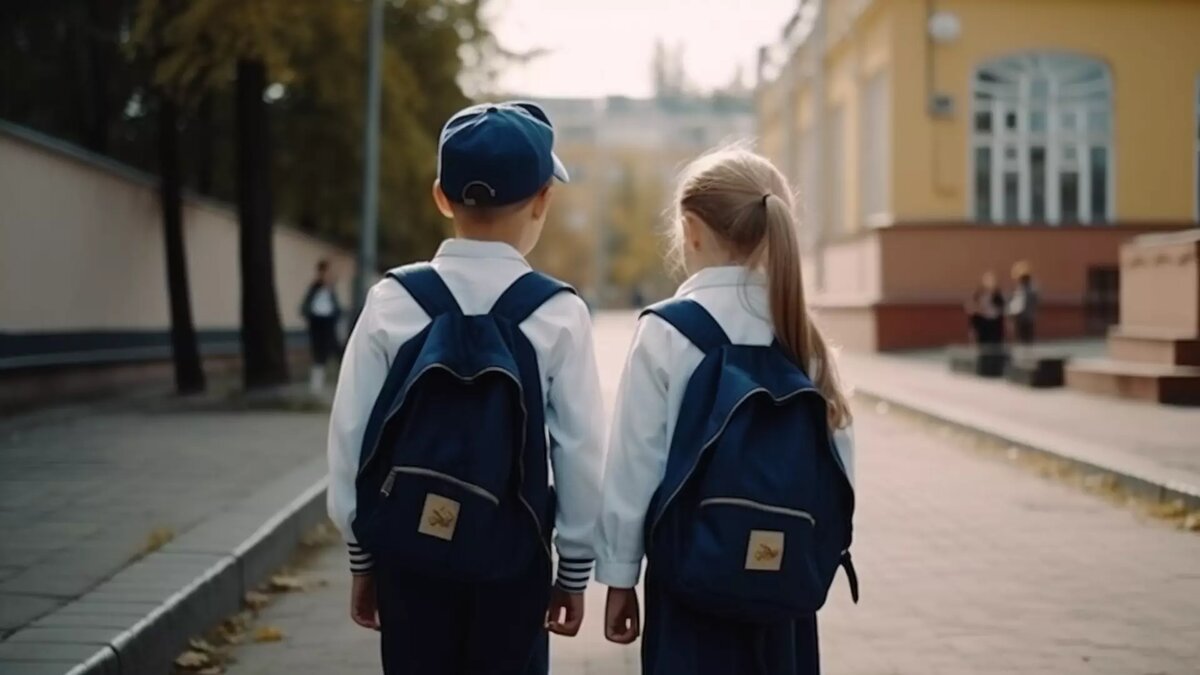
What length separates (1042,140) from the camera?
33656mm

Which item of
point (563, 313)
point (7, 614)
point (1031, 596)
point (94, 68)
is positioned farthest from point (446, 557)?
point (94, 68)

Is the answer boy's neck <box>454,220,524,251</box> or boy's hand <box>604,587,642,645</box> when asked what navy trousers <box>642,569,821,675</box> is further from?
boy's neck <box>454,220,524,251</box>

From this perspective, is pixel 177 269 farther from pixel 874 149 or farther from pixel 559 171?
pixel 874 149

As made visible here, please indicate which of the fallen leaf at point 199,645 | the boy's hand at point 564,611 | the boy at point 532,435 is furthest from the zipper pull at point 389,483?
the fallen leaf at point 199,645

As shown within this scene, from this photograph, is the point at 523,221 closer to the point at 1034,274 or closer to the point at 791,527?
the point at 791,527

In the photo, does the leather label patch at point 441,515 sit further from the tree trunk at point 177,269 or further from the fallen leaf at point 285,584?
the tree trunk at point 177,269

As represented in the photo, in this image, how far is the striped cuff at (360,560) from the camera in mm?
3490

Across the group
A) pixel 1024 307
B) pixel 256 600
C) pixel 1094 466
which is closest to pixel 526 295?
pixel 256 600

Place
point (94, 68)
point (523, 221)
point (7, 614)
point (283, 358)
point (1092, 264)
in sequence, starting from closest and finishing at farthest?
point (523, 221), point (7, 614), point (283, 358), point (94, 68), point (1092, 264)

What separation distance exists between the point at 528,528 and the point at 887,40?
104 feet

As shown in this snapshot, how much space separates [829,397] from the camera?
3.48 metres

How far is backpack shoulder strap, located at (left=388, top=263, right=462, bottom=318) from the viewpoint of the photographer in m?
3.42

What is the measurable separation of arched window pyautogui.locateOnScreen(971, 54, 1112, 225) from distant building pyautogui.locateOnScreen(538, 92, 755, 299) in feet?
162

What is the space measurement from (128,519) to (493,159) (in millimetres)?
5649
